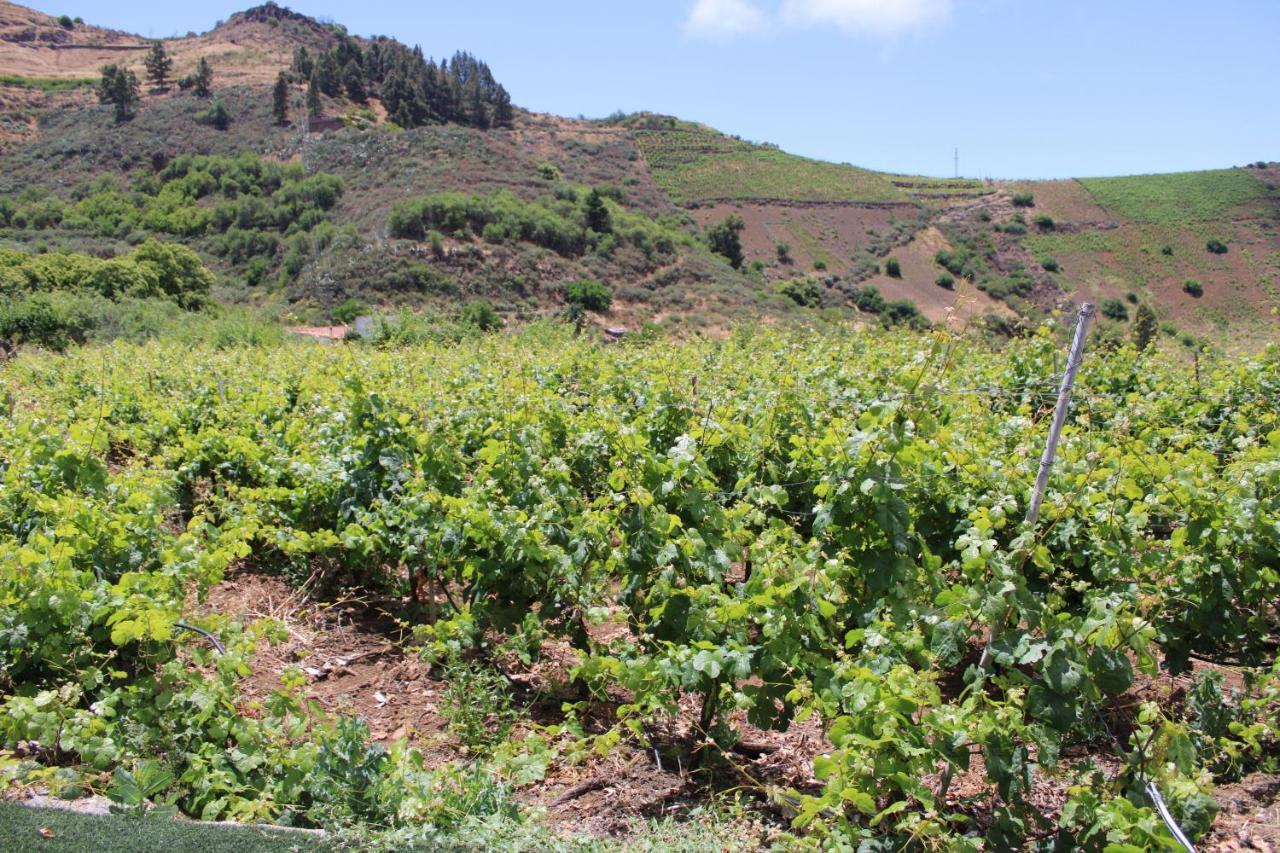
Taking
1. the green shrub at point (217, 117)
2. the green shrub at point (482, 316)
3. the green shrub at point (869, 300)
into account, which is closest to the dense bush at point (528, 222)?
the green shrub at point (482, 316)

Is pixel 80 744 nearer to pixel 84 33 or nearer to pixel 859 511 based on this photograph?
pixel 859 511

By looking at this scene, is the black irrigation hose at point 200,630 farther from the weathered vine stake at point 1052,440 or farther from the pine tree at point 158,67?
the pine tree at point 158,67

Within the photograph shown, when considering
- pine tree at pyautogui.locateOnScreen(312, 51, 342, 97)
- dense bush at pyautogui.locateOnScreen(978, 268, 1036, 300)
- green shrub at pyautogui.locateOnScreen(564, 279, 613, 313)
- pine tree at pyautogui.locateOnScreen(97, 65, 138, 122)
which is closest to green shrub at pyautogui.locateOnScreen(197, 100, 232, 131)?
pine tree at pyautogui.locateOnScreen(97, 65, 138, 122)

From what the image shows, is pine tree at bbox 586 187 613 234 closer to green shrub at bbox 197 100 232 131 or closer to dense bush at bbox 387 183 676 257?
dense bush at bbox 387 183 676 257

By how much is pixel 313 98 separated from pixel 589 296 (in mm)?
32205

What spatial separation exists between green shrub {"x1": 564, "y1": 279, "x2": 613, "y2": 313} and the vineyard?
30235 millimetres

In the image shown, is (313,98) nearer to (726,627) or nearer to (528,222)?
(528,222)

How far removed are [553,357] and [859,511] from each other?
6.75 meters

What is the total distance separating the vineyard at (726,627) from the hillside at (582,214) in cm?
2743

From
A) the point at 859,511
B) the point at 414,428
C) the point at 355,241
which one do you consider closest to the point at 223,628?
the point at 414,428

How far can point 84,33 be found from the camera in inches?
3135

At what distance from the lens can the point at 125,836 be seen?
2.60 metres

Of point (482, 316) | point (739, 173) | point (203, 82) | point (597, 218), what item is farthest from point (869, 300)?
point (203, 82)

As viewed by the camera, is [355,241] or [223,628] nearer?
[223,628]
